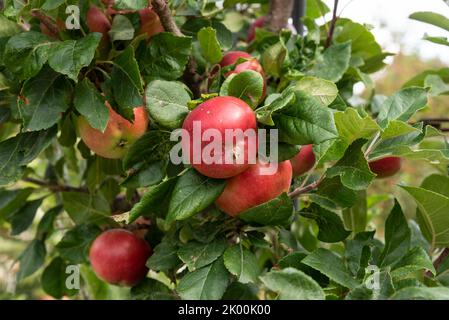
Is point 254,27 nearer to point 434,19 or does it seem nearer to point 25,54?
point 434,19

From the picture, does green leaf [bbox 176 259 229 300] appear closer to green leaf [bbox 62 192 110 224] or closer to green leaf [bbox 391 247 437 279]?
green leaf [bbox 391 247 437 279]

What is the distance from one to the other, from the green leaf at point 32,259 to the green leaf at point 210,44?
1.69 ft

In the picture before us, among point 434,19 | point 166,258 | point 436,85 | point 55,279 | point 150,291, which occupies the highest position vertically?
point 434,19

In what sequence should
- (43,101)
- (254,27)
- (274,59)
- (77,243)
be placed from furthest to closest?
(254,27) < (77,243) < (274,59) < (43,101)

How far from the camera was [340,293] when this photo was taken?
0.66 m

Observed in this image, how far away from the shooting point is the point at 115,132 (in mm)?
784

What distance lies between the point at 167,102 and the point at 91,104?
108mm

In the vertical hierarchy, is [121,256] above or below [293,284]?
below

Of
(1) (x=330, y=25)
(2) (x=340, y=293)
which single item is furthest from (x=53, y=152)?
(2) (x=340, y=293)

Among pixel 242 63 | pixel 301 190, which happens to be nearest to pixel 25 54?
pixel 242 63

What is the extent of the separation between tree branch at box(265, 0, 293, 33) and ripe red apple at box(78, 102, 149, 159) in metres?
0.32

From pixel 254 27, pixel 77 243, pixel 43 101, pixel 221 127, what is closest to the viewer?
pixel 221 127

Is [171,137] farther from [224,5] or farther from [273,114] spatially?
[224,5]

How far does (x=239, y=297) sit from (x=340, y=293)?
222 mm
